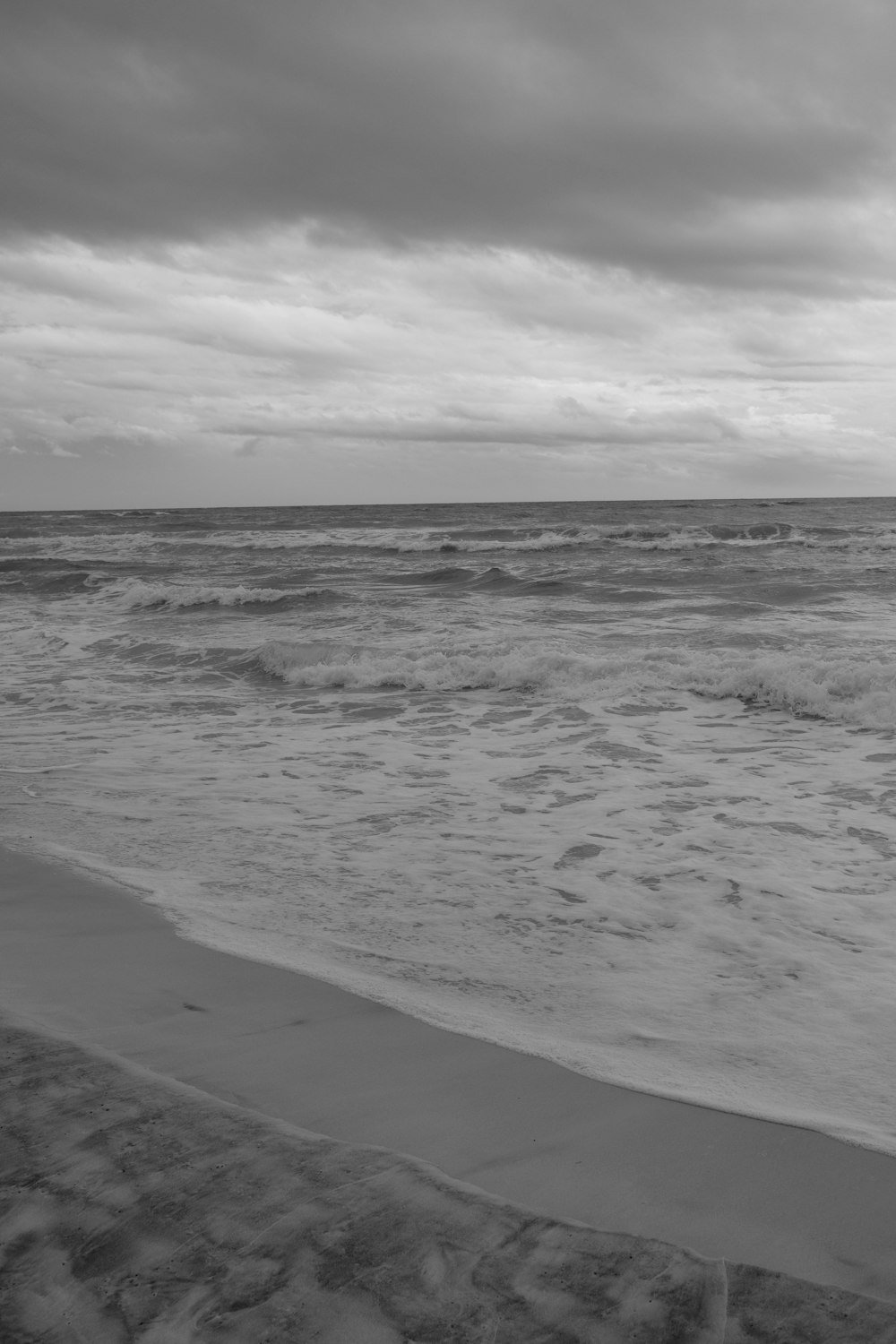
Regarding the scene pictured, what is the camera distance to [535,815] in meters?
5.36

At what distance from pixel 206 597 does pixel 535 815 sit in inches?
525

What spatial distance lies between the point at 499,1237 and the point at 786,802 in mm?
4145

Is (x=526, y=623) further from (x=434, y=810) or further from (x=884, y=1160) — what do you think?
(x=884, y=1160)

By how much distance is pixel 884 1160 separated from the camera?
89.6 inches

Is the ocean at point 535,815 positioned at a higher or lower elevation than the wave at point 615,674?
lower

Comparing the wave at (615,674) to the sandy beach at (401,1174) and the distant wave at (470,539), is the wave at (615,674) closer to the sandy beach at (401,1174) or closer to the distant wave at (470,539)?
the sandy beach at (401,1174)

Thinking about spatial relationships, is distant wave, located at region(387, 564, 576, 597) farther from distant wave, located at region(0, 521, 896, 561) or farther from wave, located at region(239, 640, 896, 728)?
wave, located at region(239, 640, 896, 728)

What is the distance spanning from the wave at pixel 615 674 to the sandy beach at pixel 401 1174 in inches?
240

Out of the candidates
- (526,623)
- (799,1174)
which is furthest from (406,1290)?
(526,623)

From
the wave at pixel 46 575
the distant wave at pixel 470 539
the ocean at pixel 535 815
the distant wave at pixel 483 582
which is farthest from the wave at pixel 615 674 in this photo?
the distant wave at pixel 470 539

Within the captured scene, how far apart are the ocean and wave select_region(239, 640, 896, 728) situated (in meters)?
0.04

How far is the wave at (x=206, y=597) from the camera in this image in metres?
17.2

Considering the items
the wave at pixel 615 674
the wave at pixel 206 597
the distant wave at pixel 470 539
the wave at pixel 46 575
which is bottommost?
the wave at pixel 615 674

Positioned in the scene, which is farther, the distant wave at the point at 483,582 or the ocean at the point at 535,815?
the distant wave at the point at 483,582
